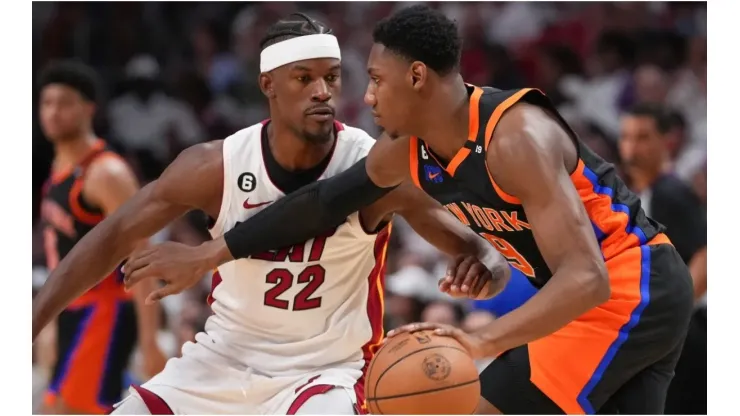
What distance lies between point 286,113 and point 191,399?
4.20 feet

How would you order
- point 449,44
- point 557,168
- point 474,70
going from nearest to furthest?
point 557,168 < point 449,44 < point 474,70

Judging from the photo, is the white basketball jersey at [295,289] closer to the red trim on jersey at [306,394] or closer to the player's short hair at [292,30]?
the red trim on jersey at [306,394]

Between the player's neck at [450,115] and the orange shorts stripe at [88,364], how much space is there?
3.46 meters

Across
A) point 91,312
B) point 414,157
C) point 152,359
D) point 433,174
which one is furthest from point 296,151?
point 91,312

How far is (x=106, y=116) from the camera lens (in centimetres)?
1088

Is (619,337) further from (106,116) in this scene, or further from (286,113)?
(106,116)

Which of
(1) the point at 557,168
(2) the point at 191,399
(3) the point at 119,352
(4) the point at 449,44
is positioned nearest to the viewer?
(1) the point at 557,168

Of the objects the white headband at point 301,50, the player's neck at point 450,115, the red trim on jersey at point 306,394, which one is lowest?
the red trim on jersey at point 306,394

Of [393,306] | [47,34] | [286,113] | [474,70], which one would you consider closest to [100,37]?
[47,34]

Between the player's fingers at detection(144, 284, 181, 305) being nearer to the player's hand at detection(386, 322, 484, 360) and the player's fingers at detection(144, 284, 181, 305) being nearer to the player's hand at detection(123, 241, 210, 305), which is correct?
the player's hand at detection(123, 241, 210, 305)

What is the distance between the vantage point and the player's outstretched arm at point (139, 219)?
14.6 ft

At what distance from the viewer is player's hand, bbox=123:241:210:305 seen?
4227mm

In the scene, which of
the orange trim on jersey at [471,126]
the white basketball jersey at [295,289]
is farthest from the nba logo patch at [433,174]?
the white basketball jersey at [295,289]

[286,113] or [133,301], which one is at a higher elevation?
[286,113]
